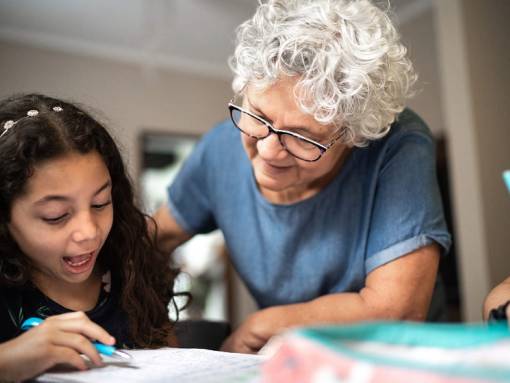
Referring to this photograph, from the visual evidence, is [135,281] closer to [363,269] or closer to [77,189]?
[77,189]

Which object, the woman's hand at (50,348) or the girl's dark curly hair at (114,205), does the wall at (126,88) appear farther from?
the woman's hand at (50,348)

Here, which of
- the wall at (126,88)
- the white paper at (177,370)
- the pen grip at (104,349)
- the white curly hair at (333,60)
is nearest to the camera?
the white paper at (177,370)

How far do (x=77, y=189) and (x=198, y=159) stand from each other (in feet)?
1.75

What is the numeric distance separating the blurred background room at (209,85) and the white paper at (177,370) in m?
1.47

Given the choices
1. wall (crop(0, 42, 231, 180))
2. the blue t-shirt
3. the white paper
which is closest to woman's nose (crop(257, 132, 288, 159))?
the blue t-shirt

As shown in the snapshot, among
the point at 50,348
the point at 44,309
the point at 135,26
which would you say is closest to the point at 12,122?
the point at 44,309

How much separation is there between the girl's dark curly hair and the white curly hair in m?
0.33

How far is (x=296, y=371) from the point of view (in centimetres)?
39

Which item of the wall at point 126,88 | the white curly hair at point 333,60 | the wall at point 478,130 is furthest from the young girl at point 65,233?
the wall at point 126,88

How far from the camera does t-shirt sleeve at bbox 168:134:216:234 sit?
4.49 ft

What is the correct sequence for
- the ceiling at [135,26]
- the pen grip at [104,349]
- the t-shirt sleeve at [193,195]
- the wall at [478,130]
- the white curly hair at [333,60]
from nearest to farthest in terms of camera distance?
1. the pen grip at [104,349]
2. the white curly hair at [333,60]
3. the t-shirt sleeve at [193,195]
4. the wall at [478,130]
5. the ceiling at [135,26]

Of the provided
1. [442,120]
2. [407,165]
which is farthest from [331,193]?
[442,120]

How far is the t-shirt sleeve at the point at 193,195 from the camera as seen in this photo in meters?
1.37

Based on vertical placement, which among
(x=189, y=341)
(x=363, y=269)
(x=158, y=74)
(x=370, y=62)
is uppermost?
(x=158, y=74)
